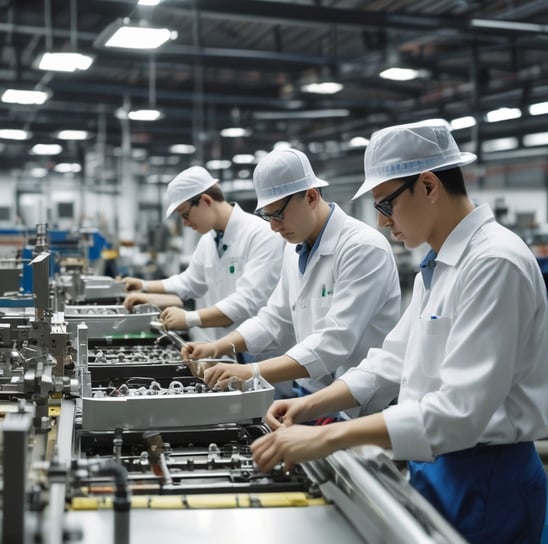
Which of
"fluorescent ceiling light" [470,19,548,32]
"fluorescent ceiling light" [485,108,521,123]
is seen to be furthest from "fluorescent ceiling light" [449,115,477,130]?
"fluorescent ceiling light" [470,19,548,32]

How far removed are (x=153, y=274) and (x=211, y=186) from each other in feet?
20.2

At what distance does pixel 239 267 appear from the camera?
3.97 metres

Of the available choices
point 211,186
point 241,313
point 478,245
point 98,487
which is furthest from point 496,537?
point 211,186

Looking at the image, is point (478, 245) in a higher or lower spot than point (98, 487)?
higher

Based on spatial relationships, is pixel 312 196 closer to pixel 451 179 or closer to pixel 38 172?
pixel 451 179

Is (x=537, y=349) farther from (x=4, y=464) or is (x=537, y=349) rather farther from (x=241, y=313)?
(x=241, y=313)

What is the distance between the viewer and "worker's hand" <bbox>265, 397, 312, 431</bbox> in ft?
5.82

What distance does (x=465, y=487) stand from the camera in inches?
66.8

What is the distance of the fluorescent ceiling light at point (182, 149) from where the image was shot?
1507cm

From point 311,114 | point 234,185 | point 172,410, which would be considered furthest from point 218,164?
point 172,410

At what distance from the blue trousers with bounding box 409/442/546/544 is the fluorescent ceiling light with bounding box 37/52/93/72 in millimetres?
4278

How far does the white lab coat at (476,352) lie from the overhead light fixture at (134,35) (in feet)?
10.4

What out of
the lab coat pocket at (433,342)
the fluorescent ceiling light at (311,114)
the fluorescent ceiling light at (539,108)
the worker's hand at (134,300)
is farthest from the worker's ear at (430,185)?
the fluorescent ceiling light at (311,114)

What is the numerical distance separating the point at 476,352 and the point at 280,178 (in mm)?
1233
